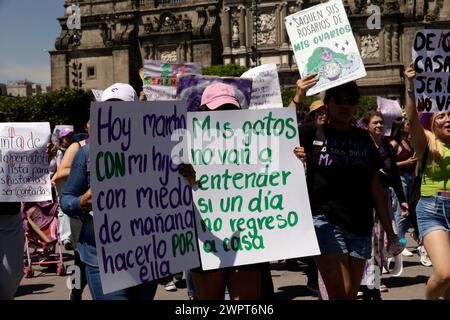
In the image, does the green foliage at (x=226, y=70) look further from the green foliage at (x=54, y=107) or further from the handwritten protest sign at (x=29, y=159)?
the handwritten protest sign at (x=29, y=159)

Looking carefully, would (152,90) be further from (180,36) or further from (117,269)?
(180,36)

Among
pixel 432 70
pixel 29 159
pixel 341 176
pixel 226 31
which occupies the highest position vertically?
pixel 226 31

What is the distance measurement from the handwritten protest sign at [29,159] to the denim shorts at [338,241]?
11.4 ft

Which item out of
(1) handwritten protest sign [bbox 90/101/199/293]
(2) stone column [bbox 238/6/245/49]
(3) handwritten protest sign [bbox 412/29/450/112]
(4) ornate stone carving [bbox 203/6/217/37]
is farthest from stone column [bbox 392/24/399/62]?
(1) handwritten protest sign [bbox 90/101/199/293]

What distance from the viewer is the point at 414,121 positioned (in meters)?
5.56

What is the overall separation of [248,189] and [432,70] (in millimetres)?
2303

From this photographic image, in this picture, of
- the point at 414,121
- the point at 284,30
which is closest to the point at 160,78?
the point at 414,121

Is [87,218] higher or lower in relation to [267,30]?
lower

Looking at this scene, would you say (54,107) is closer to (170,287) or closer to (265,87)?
(170,287)

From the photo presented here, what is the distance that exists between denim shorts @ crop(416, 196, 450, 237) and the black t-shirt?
0.64 metres

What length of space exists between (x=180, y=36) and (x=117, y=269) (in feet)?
187

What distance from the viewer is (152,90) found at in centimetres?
829

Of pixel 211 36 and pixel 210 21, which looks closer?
pixel 211 36
